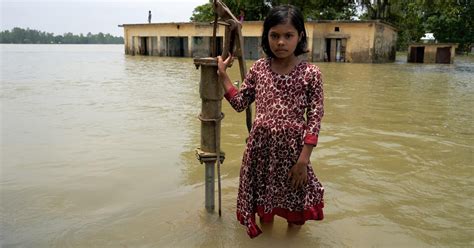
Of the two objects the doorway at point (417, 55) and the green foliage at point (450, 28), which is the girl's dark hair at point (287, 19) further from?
the green foliage at point (450, 28)

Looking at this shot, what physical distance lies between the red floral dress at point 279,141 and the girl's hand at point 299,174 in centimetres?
4

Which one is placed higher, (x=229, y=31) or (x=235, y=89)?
(x=229, y=31)

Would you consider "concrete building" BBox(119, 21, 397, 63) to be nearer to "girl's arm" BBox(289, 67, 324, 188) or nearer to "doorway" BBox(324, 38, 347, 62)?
"doorway" BBox(324, 38, 347, 62)

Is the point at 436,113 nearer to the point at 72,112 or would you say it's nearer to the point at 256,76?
the point at 256,76

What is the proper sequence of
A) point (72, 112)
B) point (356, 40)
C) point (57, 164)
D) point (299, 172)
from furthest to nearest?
1. point (356, 40)
2. point (72, 112)
3. point (57, 164)
4. point (299, 172)

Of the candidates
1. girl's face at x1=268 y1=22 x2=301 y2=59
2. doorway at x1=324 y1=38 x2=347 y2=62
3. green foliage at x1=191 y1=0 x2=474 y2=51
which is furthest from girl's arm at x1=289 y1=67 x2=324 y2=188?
doorway at x1=324 y1=38 x2=347 y2=62

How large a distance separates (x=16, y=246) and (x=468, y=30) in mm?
43348

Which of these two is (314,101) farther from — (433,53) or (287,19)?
(433,53)

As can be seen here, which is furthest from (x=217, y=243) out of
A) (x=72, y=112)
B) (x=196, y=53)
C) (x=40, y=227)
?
(x=196, y=53)

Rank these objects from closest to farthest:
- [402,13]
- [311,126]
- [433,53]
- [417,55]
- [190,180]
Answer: [311,126] < [190,180] < [433,53] < [417,55] < [402,13]

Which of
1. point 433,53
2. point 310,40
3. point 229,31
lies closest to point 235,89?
point 229,31

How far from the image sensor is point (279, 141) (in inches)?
85.4

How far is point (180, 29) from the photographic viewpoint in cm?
2770

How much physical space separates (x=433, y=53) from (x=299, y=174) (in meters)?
26.4
